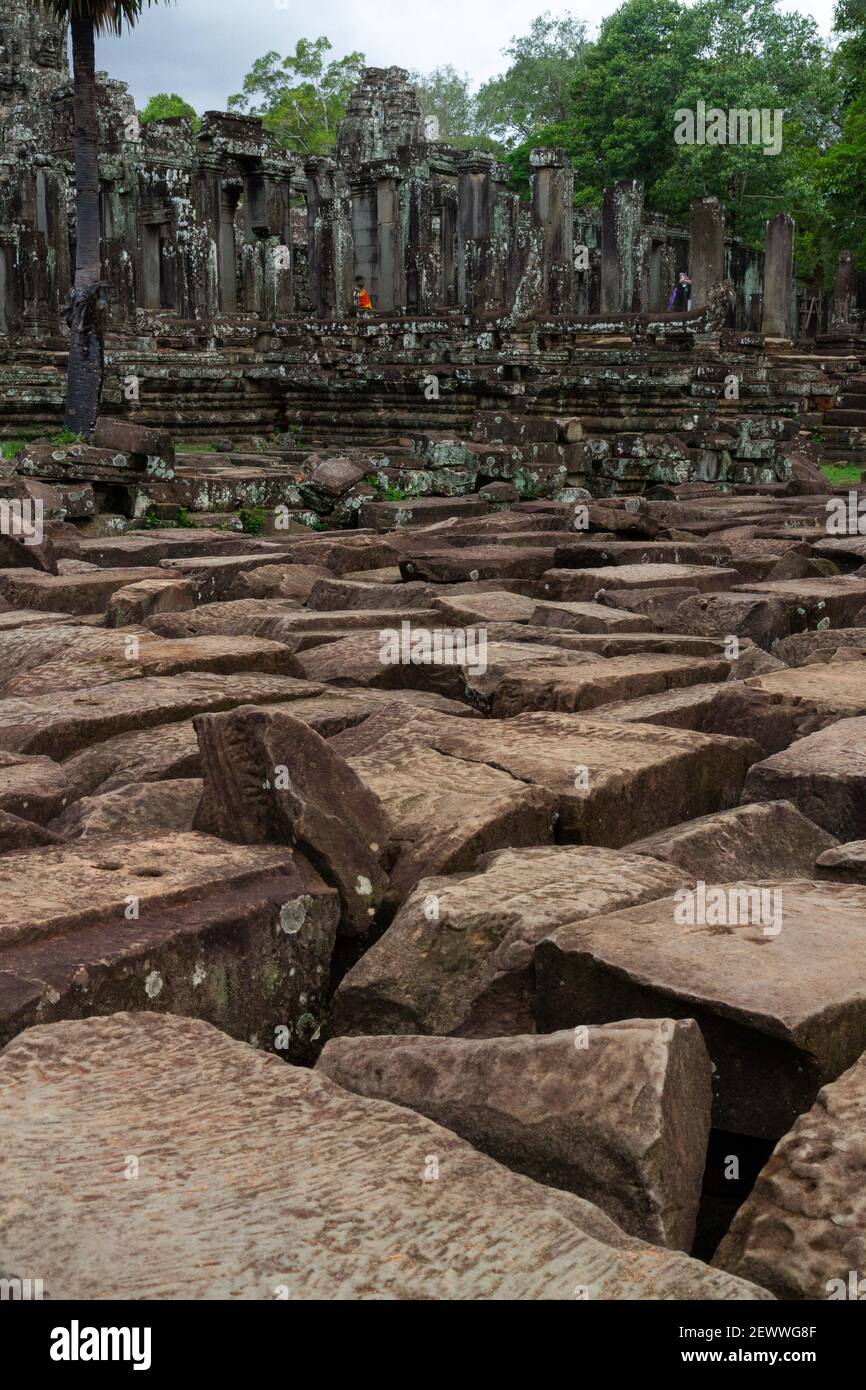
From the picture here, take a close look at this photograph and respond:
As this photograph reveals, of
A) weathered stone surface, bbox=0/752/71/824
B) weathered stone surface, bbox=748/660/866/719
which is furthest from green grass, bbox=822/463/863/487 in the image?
weathered stone surface, bbox=0/752/71/824

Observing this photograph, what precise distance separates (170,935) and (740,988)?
1032 mm

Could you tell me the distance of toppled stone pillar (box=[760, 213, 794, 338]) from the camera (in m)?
25.5

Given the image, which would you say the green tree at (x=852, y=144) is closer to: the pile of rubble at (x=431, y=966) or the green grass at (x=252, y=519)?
the green grass at (x=252, y=519)

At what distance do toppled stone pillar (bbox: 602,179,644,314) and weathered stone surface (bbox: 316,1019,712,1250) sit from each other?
2484 centimetres

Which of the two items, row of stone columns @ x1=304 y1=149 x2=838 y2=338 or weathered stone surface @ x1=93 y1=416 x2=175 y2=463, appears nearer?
weathered stone surface @ x1=93 y1=416 x2=175 y2=463

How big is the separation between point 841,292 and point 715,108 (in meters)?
6.21

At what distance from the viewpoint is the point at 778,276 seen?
83.5 feet

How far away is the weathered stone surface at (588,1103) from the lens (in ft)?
6.52

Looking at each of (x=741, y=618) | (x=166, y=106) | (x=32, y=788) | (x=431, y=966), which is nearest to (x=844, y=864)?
(x=431, y=966)

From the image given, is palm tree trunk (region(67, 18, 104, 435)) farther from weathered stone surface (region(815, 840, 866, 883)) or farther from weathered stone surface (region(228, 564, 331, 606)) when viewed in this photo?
weathered stone surface (region(815, 840, 866, 883))

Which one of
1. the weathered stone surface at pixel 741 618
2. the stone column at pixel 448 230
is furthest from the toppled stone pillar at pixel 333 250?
the weathered stone surface at pixel 741 618

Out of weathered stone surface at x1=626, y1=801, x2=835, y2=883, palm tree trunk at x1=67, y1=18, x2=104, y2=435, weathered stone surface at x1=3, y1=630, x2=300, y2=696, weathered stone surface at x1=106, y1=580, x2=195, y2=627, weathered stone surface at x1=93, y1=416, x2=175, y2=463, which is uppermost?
palm tree trunk at x1=67, y1=18, x2=104, y2=435

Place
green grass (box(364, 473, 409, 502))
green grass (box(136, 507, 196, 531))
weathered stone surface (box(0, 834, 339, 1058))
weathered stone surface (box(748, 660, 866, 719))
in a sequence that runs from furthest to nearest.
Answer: green grass (box(364, 473, 409, 502)) < green grass (box(136, 507, 196, 531)) < weathered stone surface (box(748, 660, 866, 719)) < weathered stone surface (box(0, 834, 339, 1058))

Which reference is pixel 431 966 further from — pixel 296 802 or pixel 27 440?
pixel 27 440
